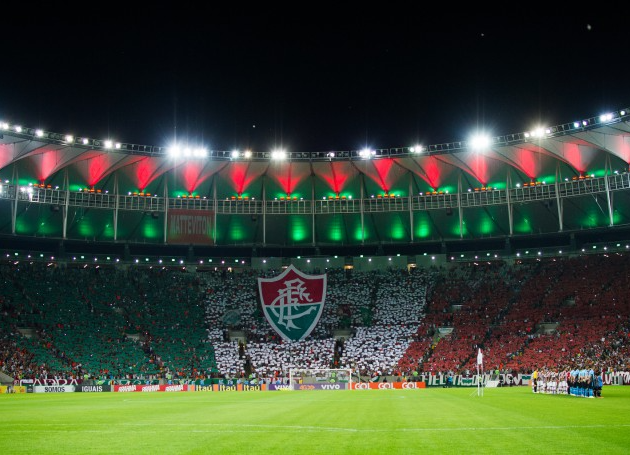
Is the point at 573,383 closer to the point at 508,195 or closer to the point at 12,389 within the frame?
the point at 508,195

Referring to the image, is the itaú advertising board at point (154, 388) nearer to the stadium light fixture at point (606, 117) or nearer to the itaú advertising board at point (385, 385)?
the itaú advertising board at point (385, 385)

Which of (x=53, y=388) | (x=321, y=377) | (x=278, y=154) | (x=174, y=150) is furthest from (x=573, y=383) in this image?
(x=174, y=150)

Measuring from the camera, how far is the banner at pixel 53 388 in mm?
50031

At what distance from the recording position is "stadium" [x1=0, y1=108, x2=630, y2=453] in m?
55.0

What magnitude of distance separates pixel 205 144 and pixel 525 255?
34.6 metres

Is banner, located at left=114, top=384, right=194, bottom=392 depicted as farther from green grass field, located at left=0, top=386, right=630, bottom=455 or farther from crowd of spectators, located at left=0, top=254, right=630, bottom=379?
green grass field, located at left=0, top=386, right=630, bottom=455

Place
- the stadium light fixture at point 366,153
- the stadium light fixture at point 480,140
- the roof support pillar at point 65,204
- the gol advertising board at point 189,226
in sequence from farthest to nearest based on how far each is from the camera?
→ the gol advertising board at point 189,226 < the stadium light fixture at point 366,153 < the roof support pillar at point 65,204 < the stadium light fixture at point 480,140

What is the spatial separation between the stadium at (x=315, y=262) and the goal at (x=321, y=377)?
0.22 meters

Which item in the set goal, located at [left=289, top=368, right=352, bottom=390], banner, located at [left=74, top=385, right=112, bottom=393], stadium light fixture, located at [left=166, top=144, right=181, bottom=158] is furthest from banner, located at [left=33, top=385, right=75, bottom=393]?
stadium light fixture, located at [left=166, top=144, right=181, bottom=158]

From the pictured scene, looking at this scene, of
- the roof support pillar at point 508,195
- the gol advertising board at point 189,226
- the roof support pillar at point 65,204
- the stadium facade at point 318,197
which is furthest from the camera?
the gol advertising board at point 189,226

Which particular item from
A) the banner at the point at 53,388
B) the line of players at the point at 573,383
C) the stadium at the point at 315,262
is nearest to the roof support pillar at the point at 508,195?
the stadium at the point at 315,262

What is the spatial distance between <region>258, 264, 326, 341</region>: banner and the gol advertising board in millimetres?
7729

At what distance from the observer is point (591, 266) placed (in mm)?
65125

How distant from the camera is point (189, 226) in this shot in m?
66.8
